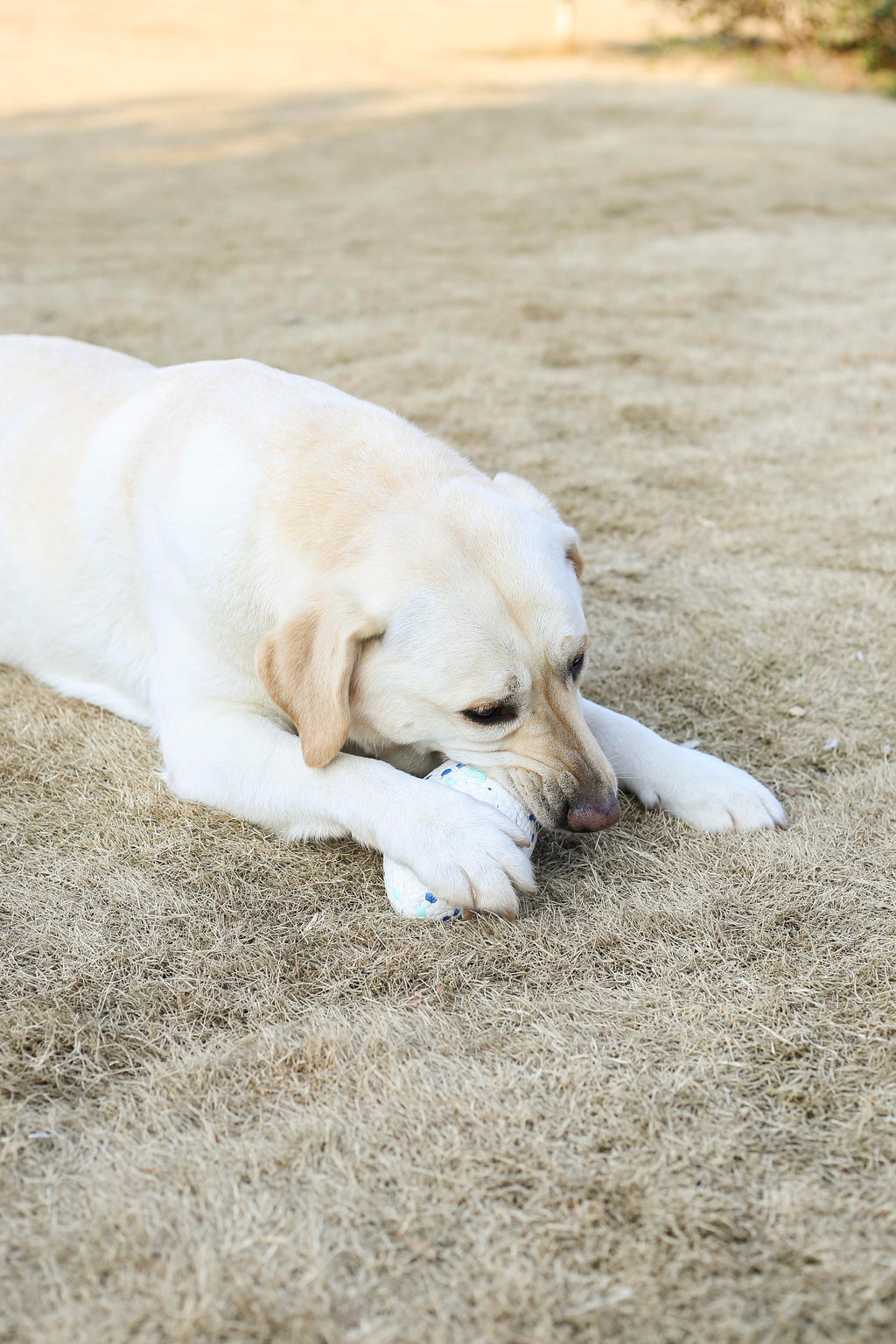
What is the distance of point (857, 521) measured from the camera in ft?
12.7

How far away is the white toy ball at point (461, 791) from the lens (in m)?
2.13

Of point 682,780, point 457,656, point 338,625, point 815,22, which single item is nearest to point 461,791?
point 457,656

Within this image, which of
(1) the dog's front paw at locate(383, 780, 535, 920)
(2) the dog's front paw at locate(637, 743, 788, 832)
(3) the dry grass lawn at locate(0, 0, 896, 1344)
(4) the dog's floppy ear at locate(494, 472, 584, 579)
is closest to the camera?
(3) the dry grass lawn at locate(0, 0, 896, 1344)

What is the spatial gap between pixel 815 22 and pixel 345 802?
60.5 feet

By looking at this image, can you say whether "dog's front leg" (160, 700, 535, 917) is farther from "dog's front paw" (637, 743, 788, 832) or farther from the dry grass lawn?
"dog's front paw" (637, 743, 788, 832)

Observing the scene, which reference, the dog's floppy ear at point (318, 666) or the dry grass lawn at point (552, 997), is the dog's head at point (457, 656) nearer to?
the dog's floppy ear at point (318, 666)

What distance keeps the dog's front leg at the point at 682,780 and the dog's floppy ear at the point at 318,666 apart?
2.12 ft

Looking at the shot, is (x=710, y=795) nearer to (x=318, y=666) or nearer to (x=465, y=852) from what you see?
(x=465, y=852)

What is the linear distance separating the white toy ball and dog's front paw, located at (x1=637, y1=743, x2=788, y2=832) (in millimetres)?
349

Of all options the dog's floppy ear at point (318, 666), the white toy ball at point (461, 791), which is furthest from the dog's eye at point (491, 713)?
the dog's floppy ear at point (318, 666)

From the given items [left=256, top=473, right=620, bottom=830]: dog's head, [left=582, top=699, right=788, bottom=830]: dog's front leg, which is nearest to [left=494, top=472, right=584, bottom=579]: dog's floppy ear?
[left=256, top=473, right=620, bottom=830]: dog's head

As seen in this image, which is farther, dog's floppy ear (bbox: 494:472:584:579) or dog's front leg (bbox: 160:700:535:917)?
dog's floppy ear (bbox: 494:472:584:579)

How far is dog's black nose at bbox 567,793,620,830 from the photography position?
2.18 metres

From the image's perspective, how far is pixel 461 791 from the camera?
88.2 inches
